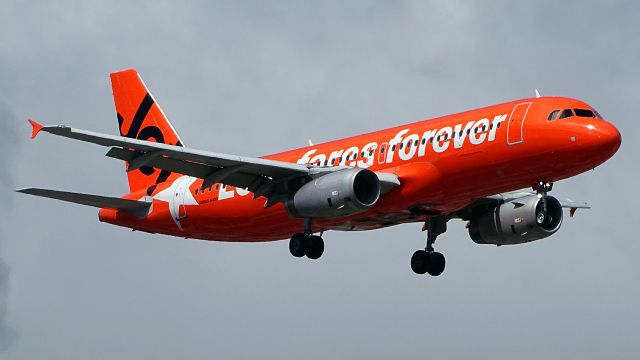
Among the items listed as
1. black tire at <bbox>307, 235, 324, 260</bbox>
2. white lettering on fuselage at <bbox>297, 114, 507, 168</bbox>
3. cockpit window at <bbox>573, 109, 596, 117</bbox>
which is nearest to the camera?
cockpit window at <bbox>573, 109, 596, 117</bbox>

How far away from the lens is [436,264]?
60.7 metres

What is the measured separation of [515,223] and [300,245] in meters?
8.72

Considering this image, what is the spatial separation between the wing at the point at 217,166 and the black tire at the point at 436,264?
24.1ft

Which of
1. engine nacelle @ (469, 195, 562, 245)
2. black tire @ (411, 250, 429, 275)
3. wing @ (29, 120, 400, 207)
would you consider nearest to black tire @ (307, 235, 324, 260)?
wing @ (29, 120, 400, 207)

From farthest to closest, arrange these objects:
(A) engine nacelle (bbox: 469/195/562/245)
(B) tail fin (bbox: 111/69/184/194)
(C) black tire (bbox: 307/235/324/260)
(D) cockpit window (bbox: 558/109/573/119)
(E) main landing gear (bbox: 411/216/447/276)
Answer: (B) tail fin (bbox: 111/69/184/194) < (E) main landing gear (bbox: 411/216/447/276) < (A) engine nacelle (bbox: 469/195/562/245) < (C) black tire (bbox: 307/235/324/260) < (D) cockpit window (bbox: 558/109/573/119)

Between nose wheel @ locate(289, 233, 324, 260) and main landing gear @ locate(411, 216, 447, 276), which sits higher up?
main landing gear @ locate(411, 216, 447, 276)

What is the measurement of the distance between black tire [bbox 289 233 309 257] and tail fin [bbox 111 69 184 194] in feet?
30.8

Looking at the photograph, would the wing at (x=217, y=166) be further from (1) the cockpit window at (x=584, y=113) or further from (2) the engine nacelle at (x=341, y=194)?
(1) the cockpit window at (x=584, y=113)

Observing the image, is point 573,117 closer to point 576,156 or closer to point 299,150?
point 576,156

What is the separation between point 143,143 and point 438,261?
585 inches

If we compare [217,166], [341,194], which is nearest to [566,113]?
[341,194]

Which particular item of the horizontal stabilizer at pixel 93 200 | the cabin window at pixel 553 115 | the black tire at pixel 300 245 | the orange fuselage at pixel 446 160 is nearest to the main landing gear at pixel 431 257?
the orange fuselage at pixel 446 160

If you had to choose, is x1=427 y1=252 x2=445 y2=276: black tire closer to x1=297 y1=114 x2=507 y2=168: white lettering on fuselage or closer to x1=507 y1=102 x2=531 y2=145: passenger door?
x1=297 y1=114 x2=507 y2=168: white lettering on fuselage

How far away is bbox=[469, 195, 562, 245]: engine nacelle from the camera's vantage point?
57.8m
